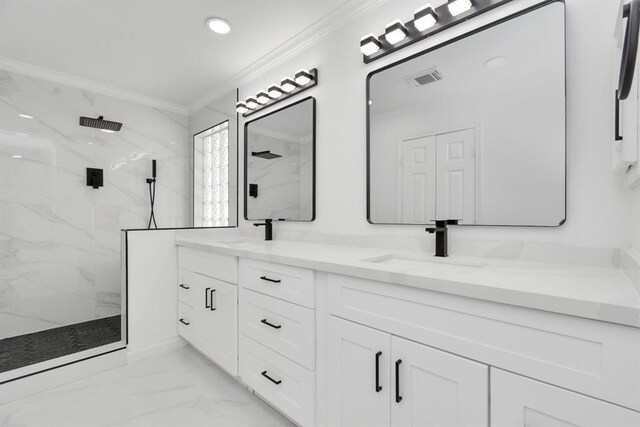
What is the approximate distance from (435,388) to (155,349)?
2.17m

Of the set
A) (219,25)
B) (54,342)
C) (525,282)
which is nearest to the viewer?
(525,282)

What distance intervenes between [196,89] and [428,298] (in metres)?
3.16

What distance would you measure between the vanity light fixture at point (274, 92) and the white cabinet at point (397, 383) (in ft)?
6.00

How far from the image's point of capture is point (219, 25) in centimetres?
212

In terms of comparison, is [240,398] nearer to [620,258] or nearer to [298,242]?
[298,242]

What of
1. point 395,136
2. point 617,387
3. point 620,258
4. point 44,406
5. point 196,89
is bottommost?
point 44,406

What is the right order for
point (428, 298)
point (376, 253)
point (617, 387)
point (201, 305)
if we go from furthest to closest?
point (201, 305) → point (376, 253) → point (428, 298) → point (617, 387)

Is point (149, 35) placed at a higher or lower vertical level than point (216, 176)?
higher

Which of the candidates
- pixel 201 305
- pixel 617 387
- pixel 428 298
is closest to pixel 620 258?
pixel 617 387

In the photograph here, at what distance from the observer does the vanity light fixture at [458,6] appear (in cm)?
142

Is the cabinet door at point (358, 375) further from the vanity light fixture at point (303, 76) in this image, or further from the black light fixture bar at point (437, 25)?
the vanity light fixture at point (303, 76)

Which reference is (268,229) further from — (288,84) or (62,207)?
(62,207)

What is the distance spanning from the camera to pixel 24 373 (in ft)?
6.28

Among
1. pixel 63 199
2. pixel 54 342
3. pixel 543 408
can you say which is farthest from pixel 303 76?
pixel 54 342
